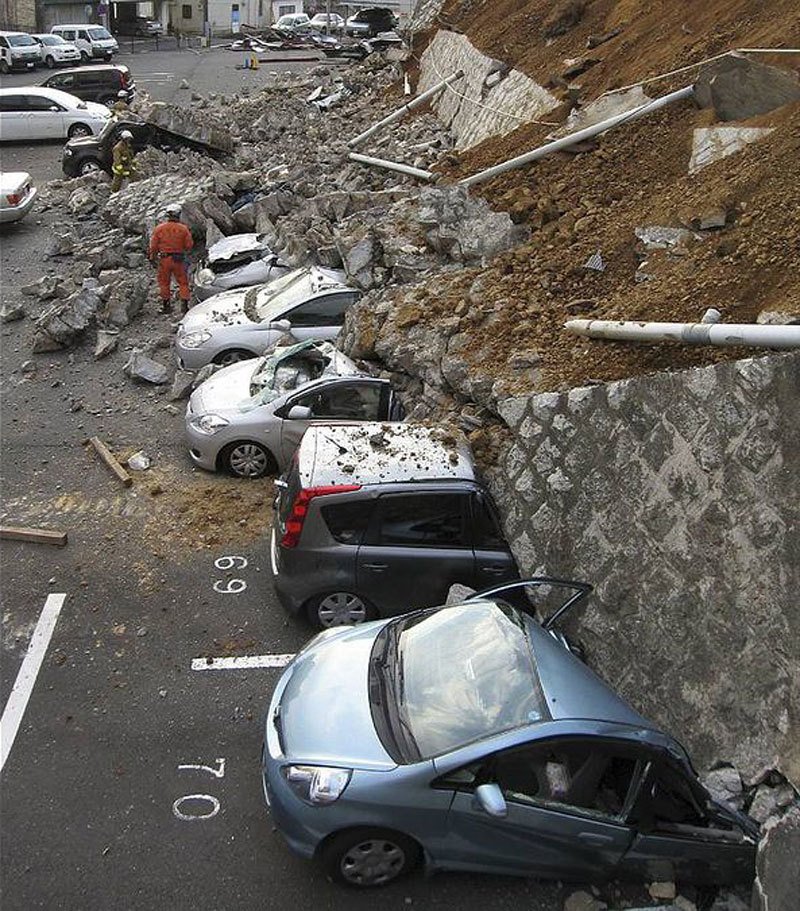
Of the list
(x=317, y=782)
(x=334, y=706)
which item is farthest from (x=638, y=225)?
(x=317, y=782)

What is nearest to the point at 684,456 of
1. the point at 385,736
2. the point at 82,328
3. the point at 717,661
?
the point at 717,661


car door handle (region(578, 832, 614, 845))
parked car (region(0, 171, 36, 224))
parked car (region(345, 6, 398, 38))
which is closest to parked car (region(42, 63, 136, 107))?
parked car (region(0, 171, 36, 224))

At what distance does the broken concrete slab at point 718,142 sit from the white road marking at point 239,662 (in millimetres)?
7762

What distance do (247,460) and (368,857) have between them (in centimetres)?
529

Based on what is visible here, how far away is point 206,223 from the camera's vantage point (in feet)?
55.3

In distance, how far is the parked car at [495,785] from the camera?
500 cm

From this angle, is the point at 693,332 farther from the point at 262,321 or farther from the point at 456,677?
the point at 262,321

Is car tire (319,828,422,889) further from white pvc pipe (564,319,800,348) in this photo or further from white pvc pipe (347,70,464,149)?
white pvc pipe (347,70,464,149)

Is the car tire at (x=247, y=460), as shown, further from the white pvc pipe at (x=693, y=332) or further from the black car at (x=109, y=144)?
the black car at (x=109, y=144)

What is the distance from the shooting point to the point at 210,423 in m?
9.59

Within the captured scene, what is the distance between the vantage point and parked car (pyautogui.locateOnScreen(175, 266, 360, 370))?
11719 millimetres

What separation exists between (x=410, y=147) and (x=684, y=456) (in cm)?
1270

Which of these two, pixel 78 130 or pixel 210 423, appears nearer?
pixel 210 423

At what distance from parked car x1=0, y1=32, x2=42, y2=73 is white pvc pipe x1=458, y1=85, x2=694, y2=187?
30962mm
